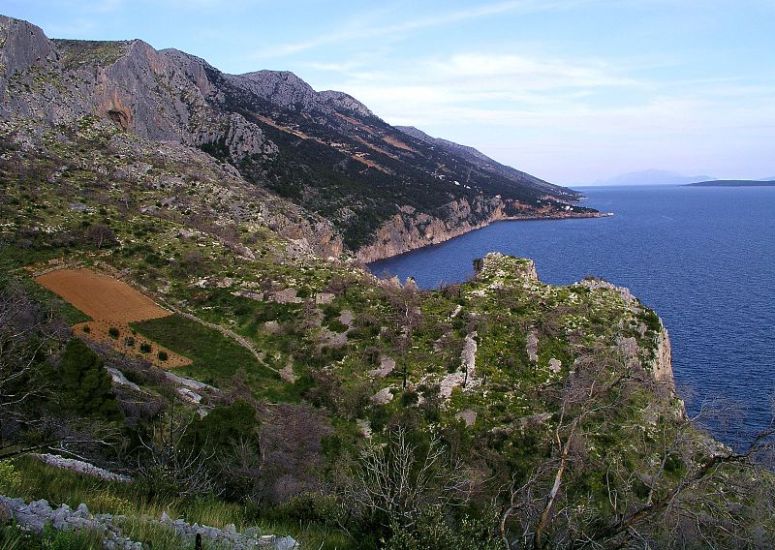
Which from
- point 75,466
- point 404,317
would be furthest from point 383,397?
point 75,466

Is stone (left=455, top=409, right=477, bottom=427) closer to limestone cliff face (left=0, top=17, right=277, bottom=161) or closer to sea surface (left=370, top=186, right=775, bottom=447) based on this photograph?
sea surface (left=370, top=186, right=775, bottom=447)

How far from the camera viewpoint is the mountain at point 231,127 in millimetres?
75375

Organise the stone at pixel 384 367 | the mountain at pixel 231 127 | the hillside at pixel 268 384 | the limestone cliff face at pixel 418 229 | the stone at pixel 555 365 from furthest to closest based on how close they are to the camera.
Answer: the limestone cliff face at pixel 418 229, the mountain at pixel 231 127, the stone at pixel 384 367, the stone at pixel 555 365, the hillside at pixel 268 384

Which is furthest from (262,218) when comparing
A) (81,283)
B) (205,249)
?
(81,283)

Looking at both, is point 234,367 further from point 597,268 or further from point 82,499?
point 597,268

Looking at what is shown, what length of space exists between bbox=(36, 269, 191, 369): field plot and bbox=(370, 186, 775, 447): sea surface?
29.8 meters

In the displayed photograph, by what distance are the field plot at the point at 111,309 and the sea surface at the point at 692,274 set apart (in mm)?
29819

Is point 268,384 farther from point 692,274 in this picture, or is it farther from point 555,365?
point 692,274

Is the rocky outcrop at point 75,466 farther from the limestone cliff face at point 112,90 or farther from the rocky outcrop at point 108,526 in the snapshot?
the limestone cliff face at point 112,90

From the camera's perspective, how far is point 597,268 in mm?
104375

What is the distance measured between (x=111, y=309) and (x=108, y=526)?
3598 centimetres

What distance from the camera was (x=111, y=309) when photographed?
38.7m

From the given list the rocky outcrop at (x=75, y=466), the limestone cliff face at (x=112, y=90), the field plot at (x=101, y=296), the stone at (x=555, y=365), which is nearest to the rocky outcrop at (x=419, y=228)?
the limestone cliff face at (x=112, y=90)

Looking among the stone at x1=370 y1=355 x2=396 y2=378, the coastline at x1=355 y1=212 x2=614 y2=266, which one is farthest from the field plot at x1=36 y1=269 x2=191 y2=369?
the coastline at x1=355 y1=212 x2=614 y2=266
